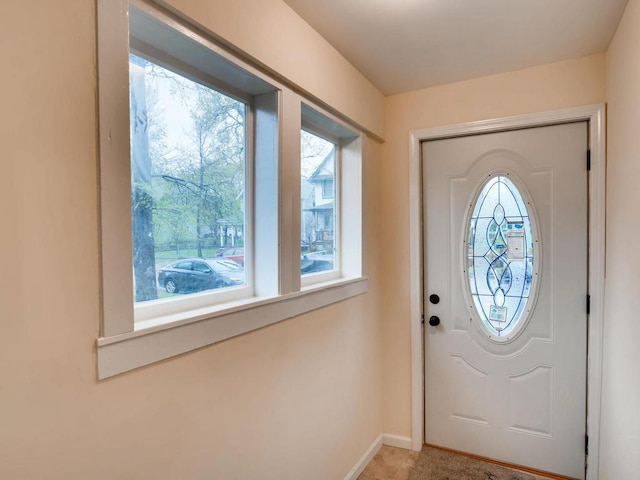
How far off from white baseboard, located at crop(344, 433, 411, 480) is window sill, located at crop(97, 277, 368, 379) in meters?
1.11

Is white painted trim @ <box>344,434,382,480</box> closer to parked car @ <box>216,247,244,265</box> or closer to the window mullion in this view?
the window mullion

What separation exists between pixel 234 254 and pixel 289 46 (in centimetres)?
88

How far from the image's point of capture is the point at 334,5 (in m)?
1.52

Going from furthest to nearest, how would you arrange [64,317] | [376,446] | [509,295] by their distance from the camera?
[376,446] < [509,295] < [64,317]

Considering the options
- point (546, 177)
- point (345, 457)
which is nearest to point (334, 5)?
point (546, 177)

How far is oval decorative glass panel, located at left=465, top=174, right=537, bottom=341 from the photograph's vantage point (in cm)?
220

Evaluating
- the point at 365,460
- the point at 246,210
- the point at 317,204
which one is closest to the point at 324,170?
the point at 317,204

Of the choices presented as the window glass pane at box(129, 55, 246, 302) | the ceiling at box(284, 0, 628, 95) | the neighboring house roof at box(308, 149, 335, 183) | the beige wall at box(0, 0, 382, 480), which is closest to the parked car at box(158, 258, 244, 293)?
the window glass pane at box(129, 55, 246, 302)

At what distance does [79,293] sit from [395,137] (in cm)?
213

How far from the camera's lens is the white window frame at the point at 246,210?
894 mm

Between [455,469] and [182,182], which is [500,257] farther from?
[182,182]

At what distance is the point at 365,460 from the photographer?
2264 millimetres

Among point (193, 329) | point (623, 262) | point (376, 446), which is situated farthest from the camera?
point (376, 446)

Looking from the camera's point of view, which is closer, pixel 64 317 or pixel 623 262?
pixel 64 317
